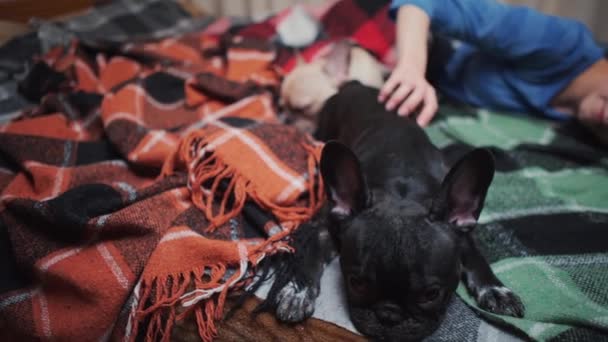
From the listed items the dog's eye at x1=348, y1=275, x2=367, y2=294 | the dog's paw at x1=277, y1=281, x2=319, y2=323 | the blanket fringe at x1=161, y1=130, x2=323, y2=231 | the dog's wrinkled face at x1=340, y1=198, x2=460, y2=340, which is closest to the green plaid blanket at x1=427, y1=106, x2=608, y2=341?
the dog's wrinkled face at x1=340, y1=198, x2=460, y2=340

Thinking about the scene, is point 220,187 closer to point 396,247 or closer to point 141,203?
point 141,203

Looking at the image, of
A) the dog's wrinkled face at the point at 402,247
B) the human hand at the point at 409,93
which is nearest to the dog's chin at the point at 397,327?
the dog's wrinkled face at the point at 402,247

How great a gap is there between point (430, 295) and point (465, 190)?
28cm

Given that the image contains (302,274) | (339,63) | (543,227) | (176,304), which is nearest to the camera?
(176,304)

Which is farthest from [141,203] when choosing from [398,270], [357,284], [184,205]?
[398,270]

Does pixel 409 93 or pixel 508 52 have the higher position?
pixel 409 93

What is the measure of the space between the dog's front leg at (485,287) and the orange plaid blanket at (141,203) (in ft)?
1.71

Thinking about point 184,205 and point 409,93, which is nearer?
point 184,205

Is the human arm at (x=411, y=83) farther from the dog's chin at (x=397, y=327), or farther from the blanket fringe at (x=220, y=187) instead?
the dog's chin at (x=397, y=327)

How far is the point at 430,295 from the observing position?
3.63 ft

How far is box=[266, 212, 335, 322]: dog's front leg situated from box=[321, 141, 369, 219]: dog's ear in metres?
0.20

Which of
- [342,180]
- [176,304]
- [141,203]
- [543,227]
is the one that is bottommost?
[543,227]

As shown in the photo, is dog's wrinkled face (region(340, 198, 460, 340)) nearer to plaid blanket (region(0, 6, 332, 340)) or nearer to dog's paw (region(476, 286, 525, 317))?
dog's paw (region(476, 286, 525, 317))

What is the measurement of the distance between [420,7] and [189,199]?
1.26 meters
